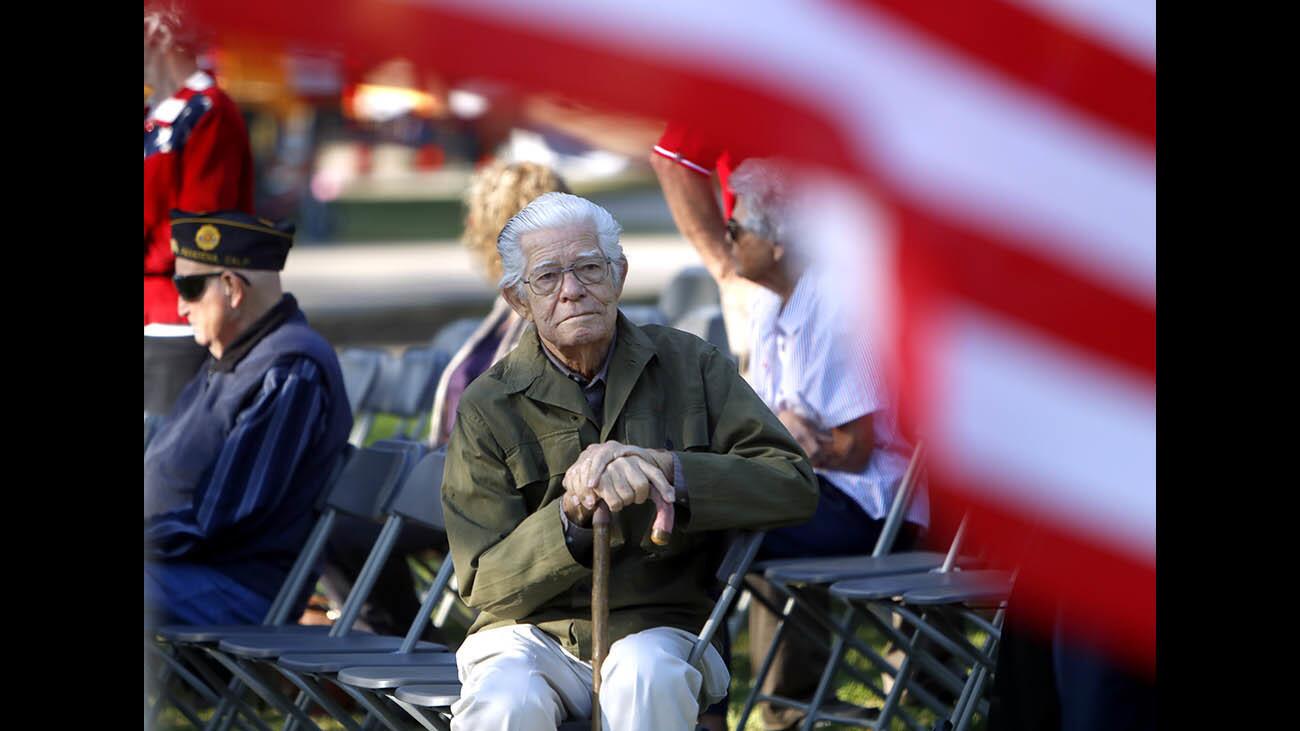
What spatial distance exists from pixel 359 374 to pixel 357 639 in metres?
2.36

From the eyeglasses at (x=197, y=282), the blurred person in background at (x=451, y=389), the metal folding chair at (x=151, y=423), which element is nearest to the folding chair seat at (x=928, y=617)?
the blurred person in background at (x=451, y=389)

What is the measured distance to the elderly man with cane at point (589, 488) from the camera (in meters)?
3.32

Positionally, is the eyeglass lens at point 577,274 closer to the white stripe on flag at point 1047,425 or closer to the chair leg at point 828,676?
the white stripe on flag at point 1047,425

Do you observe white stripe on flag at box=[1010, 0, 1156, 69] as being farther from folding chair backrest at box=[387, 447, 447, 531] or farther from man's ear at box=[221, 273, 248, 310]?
man's ear at box=[221, 273, 248, 310]

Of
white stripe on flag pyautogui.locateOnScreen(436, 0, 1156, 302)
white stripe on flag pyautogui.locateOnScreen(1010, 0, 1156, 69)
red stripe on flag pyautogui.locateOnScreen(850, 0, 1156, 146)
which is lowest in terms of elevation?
white stripe on flag pyautogui.locateOnScreen(436, 0, 1156, 302)

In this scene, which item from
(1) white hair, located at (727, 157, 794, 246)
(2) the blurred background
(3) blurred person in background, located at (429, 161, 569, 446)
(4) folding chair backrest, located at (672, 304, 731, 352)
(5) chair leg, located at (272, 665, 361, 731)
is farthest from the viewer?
(4) folding chair backrest, located at (672, 304, 731, 352)

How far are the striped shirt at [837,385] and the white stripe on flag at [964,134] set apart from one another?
1305 mm

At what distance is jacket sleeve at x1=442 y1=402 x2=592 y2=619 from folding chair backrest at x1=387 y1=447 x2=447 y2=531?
2.13ft

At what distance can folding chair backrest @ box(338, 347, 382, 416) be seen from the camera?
6441mm

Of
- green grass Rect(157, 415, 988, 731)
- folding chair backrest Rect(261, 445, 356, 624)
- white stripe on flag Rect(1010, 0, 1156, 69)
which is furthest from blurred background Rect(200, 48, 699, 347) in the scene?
green grass Rect(157, 415, 988, 731)
